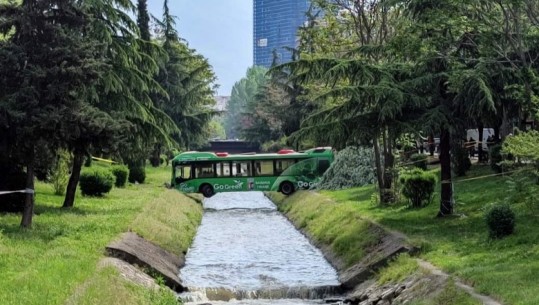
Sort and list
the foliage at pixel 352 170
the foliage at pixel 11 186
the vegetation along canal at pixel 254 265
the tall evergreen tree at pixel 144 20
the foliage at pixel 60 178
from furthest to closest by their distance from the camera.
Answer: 1. the tall evergreen tree at pixel 144 20
2. the foliage at pixel 352 170
3. the foliage at pixel 60 178
4. the foliage at pixel 11 186
5. the vegetation along canal at pixel 254 265

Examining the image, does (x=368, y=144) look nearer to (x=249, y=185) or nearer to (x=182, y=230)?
(x=182, y=230)

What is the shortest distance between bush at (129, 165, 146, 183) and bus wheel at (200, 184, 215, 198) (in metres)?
4.18

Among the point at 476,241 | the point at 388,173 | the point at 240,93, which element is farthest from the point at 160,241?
the point at 240,93

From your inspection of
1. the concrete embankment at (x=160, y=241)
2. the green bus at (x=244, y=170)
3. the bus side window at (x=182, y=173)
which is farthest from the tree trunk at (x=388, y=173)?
the bus side window at (x=182, y=173)

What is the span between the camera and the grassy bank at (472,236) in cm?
1149

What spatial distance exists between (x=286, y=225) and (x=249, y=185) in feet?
37.5

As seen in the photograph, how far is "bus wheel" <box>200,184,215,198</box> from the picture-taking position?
138ft

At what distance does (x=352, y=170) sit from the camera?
37438mm

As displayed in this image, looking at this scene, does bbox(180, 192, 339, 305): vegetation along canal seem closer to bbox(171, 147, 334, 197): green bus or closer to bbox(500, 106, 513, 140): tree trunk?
bbox(500, 106, 513, 140): tree trunk

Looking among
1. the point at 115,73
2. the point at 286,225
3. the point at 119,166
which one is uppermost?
the point at 115,73

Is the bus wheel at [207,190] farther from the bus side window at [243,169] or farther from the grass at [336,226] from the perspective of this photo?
the grass at [336,226]

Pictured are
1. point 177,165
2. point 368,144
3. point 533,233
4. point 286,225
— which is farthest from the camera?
point 177,165

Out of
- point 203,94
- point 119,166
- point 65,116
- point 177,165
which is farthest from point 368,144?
point 203,94

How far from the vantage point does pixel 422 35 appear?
1988 cm
